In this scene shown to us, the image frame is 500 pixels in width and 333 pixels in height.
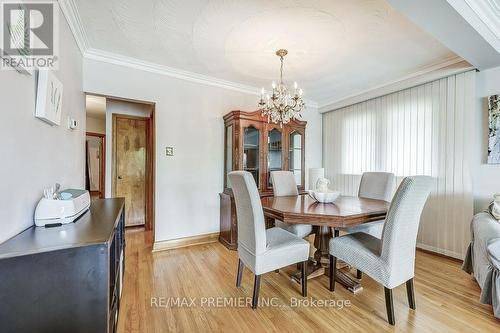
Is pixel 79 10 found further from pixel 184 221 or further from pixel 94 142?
pixel 94 142

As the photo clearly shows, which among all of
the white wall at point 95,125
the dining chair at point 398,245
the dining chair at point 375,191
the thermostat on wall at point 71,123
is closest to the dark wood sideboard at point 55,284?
the thermostat on wall at point 71,123

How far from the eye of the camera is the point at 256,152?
332 cm

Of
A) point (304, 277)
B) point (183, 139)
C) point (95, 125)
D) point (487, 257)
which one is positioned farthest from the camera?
point (95, 125)

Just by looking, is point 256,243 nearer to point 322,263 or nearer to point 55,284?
point 322,263

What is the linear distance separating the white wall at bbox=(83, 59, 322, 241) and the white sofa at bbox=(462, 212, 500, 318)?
2.76 meters

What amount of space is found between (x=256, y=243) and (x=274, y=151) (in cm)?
200

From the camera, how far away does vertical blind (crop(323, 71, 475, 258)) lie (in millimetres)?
2584

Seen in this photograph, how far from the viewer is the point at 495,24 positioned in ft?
5.96

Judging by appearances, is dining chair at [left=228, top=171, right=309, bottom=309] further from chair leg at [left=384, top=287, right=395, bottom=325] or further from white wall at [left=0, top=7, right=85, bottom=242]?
white wall at [left=0, top=7, right=85, bottom=242]

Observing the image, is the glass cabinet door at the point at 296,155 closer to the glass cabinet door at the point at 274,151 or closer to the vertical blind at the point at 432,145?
the glass cabinet door at the point at 274,151

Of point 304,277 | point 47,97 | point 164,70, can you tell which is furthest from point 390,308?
point 164,70

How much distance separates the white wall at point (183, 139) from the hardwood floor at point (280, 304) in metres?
0.73

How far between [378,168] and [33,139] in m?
3.83

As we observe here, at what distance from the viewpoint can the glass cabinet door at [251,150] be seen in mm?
3195
